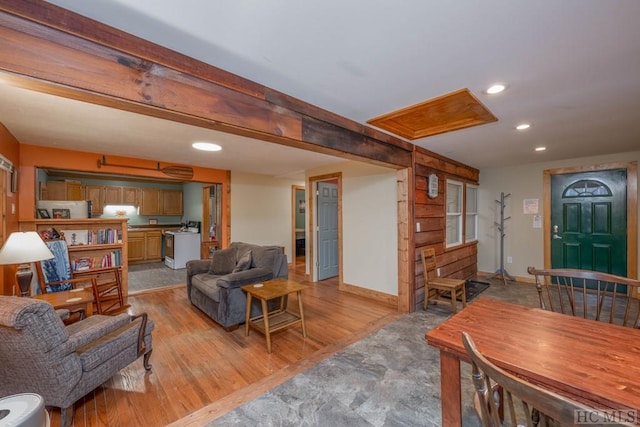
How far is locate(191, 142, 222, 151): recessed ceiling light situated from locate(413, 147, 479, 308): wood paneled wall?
2.64 metres

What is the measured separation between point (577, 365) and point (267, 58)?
6.67ft

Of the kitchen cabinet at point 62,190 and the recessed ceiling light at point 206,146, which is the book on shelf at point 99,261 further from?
the kitchen cabinet at point 62,190

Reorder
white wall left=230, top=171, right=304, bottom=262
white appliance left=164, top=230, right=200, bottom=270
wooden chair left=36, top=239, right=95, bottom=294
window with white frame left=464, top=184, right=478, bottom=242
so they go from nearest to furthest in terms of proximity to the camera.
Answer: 1. wooden chair left=36, top=239, right=95, bottom=294
2. window with white frame left=464, top=184, right=478, bottom=242
3. white wall left=230, top=171, right=304, bottom=262
4. white appliance left=164, top=230, right=200, bottom=270

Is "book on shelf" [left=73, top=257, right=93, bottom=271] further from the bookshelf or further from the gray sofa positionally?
the gray sofa

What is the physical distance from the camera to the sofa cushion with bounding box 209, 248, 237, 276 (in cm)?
388

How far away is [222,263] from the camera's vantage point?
390cm

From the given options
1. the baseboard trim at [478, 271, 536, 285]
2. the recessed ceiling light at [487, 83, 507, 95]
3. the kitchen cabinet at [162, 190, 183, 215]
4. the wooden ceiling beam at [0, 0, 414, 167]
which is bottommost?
the baseboard trim at [478, 271, 536, 285]

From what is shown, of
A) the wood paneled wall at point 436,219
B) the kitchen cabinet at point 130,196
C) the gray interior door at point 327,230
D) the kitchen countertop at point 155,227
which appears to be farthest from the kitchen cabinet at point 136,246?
the wood paneled wall at point 436,219

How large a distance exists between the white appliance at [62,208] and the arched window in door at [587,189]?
7920mm

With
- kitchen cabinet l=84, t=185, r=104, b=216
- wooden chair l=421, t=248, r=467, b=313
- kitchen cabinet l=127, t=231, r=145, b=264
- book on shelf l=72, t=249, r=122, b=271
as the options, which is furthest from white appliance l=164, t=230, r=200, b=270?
wooden chair l=421, t=248, r=467, b=313

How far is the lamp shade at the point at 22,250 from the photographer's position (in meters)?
2.18

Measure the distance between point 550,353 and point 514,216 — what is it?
4.88 metres

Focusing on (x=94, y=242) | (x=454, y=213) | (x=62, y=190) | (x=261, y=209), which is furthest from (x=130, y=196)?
(x=454, y=213)

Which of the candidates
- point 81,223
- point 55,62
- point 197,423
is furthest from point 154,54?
point 81,223
